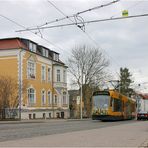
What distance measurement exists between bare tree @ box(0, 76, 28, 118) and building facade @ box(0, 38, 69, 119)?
74 centimetres

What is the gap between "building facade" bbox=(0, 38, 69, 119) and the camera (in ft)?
184

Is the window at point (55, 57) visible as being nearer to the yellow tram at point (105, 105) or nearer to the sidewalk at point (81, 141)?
the yellow tram at point (105, 105)

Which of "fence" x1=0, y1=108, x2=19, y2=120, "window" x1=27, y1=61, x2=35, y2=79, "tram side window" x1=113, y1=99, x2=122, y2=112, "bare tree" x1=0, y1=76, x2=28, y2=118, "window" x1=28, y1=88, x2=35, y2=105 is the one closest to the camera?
"tram side window" x1=113, y1=99, x2=122, y2=112

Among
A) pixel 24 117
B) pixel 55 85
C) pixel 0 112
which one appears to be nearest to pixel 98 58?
pixel 55 85

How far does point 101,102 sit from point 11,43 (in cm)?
2066

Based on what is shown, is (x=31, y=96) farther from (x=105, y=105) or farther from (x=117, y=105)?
(x=105, y=105)

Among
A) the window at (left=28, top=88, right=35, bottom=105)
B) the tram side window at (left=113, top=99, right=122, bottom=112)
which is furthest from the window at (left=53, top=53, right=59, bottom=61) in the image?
the tram side window at (left=113, top=99, right=122, bottom=112)

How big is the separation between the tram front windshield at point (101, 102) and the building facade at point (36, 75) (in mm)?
13211

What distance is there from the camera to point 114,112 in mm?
42969

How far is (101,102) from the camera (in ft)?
139

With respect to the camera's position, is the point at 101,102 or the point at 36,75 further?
the point at 36,75

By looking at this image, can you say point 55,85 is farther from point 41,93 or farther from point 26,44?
point 26,44

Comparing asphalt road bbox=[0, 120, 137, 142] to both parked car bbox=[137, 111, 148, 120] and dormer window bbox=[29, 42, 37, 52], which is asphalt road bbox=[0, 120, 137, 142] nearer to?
parked car bbox=[137, 111, 148, 120]

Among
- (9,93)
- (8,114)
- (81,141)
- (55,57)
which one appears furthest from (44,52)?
(81,141)
